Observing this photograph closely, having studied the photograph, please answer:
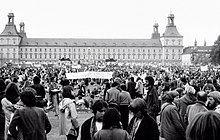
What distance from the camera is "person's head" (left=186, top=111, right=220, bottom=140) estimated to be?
8.43ft

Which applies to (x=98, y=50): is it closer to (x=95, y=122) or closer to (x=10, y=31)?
(x=10, y=31)

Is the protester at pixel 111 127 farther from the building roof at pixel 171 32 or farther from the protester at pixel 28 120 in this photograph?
the building roof at pixel 171 32

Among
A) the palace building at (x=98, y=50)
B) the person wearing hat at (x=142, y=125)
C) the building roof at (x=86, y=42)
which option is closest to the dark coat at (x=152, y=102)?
the person wearing hat at (x=142, y=125)

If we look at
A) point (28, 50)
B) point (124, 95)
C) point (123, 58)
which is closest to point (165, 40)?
point (123, 58)

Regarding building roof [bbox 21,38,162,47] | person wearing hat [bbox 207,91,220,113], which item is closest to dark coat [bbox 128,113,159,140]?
person wearing hat [bbox 207,91,220,113]

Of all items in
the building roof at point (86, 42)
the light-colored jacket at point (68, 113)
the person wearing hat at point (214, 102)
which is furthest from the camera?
the building roof at point (86, 42)

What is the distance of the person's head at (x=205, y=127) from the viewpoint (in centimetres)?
257

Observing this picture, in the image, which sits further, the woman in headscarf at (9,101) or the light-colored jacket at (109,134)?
the woman in headscarf at (9,101)

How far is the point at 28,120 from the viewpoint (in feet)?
17.3

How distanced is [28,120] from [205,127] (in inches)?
124

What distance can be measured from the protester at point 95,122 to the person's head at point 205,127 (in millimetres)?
2458

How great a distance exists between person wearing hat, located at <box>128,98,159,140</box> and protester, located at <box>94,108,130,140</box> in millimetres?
964

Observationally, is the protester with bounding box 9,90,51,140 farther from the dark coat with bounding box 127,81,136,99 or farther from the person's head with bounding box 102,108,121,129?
the dark coat with bounding box 127,81,136,99

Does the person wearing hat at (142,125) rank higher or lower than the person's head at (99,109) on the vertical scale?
lower
